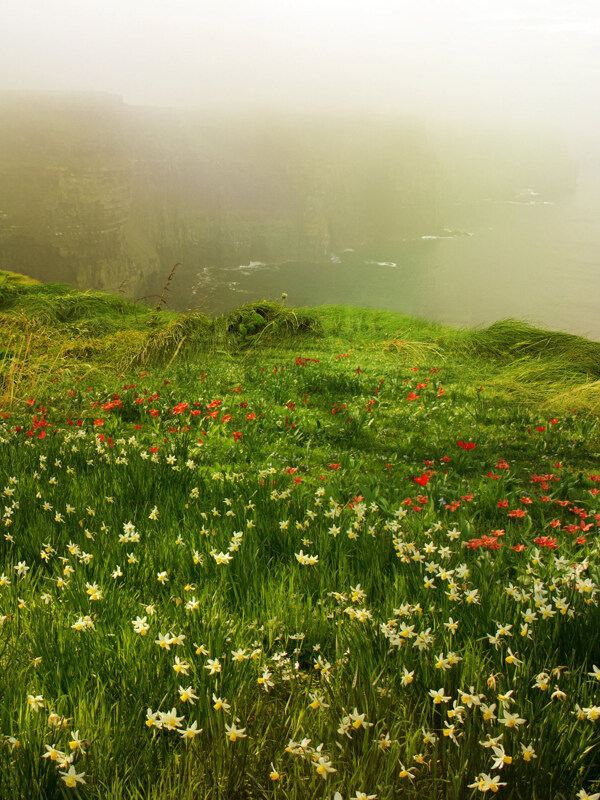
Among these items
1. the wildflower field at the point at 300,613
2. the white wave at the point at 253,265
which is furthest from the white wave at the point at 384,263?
the wildflower field at the point at 300,613

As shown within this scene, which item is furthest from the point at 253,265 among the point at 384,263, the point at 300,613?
the point at 300,613

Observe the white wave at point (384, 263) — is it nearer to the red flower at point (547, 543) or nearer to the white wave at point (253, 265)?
the white wave at point (253, 265)

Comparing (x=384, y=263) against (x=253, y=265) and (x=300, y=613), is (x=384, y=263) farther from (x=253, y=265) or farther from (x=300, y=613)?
(x=300, y=613)

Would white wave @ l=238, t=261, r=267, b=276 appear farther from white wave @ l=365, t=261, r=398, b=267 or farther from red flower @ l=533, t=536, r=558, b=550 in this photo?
red flower @ l=533, t=536, r=558, b=550

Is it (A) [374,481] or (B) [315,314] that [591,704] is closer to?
(A) [374,481]

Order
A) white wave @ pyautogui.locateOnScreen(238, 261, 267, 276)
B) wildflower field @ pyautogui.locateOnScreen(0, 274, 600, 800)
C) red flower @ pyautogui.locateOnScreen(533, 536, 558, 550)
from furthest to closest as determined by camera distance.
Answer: white wave @ pyautogui.locateOnScreen(238, 261, 267, 276), red flower @ pyautogui.locateOnScreen(533, 536, 558, 550), wildflower field @ pyautogui.locateOnScreen(0, 274, 600, 800)

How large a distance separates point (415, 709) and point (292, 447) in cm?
345

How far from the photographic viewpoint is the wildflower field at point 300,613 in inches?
46.2

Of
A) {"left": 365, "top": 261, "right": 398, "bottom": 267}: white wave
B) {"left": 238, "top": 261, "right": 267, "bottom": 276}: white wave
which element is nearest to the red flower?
{"left": 238, "top": 261, "right": 267, "bottom": 276}: white wave

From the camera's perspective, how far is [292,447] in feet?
15.5

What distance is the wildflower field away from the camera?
117cm

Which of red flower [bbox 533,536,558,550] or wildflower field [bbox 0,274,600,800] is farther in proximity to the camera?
red flower [bbox 533,536,558,550]

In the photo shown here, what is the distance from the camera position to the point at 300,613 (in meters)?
1.83

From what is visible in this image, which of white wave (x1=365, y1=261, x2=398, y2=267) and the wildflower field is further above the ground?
white wave (x1=365, y1=261, x2=398, y2=267)
